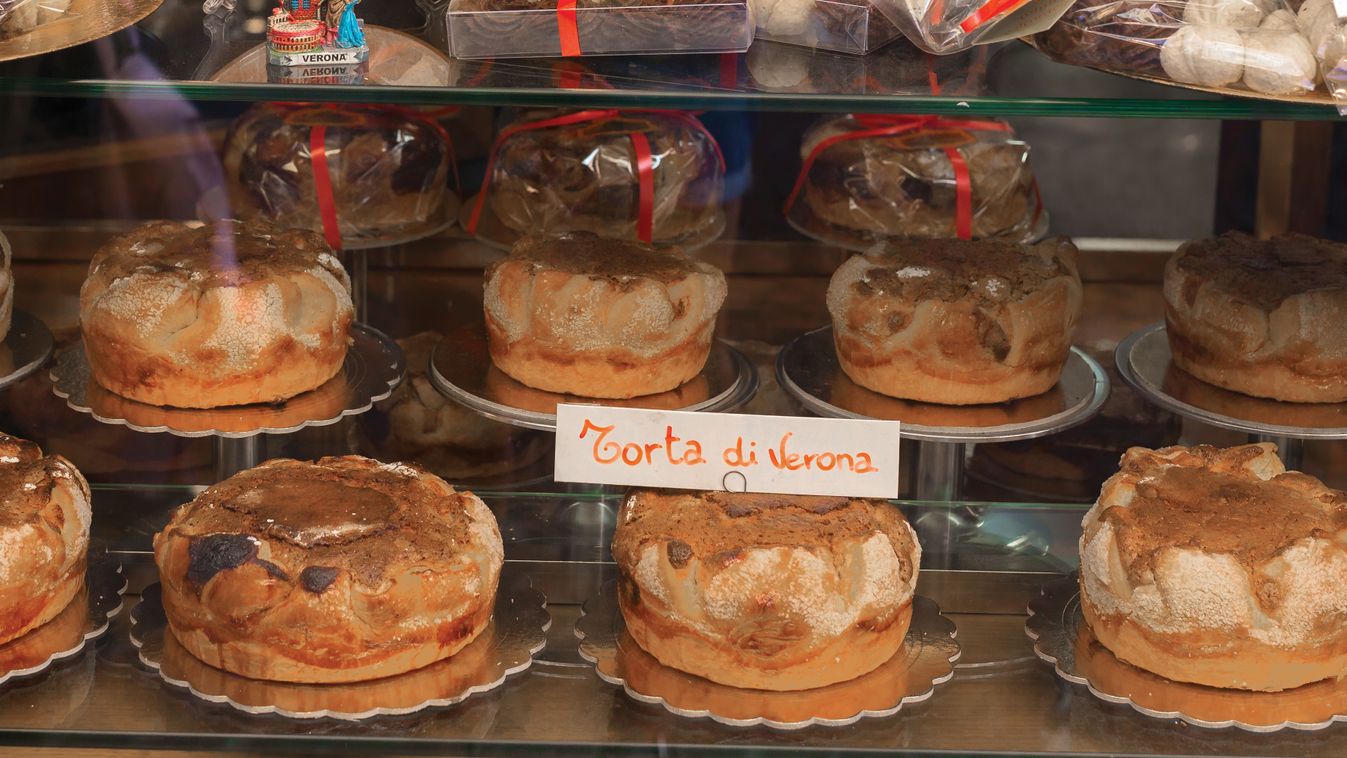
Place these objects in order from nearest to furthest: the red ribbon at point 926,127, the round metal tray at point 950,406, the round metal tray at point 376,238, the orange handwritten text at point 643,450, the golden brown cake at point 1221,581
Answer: the golden brown cake at point 1221,581 < the orange handwritten text at point 643,450 < the round metal tray at point 950,406 < the round metal tray at point 376,238 < the red ribbon at point 926,127

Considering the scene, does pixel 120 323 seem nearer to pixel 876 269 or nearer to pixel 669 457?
pixel 669 457

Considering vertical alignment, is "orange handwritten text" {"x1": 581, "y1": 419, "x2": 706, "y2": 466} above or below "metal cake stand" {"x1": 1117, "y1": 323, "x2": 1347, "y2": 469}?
above

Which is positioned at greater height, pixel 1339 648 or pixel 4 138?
pixel 4 138

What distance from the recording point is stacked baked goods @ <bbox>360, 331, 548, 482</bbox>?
1978 millimetres

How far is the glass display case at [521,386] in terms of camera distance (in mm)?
1396

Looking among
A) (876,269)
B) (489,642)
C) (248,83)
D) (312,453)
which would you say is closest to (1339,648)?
(876,269)

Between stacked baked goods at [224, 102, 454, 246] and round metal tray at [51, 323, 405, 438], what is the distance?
0.41 m

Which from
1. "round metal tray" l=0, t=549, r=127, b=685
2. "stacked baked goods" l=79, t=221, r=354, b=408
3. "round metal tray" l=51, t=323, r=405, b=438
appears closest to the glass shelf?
"stacked baked goods" l=79, t=221, r=354, b=408

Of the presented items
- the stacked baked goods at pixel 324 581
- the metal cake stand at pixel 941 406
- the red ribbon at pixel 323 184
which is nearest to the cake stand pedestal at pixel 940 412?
the metal cake stand at pixel 941 406

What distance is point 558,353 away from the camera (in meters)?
1.73

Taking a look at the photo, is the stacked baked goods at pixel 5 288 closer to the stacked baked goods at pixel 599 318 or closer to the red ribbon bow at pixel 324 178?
the red ribbon bow at pixel 324 178

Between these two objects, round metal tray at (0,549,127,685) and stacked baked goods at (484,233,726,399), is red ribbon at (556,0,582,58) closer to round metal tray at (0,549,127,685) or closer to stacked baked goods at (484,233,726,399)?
stacked baked goods at (484,233,726,399)

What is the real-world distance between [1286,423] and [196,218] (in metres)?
1.57

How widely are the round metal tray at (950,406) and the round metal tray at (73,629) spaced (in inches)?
32.9
